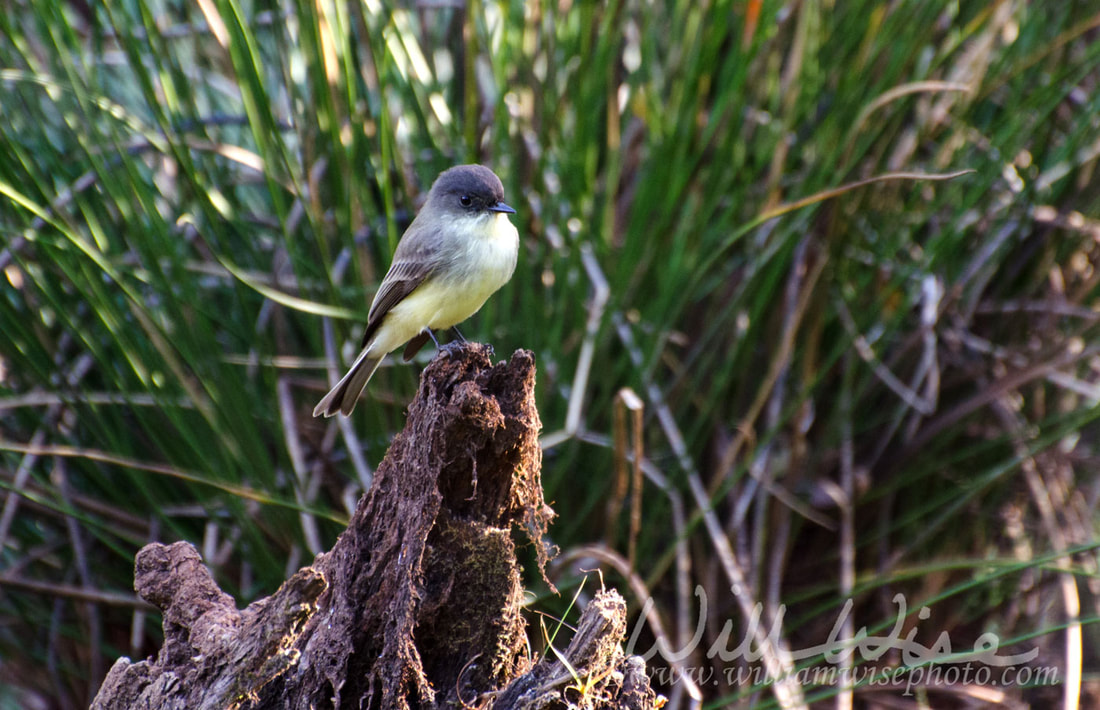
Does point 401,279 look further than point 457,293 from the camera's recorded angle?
Yes

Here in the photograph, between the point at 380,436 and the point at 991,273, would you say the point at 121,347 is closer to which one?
the point at 380,436

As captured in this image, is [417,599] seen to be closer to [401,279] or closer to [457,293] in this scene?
[457,293]

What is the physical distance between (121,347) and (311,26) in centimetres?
105

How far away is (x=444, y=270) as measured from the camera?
2850 millimetres

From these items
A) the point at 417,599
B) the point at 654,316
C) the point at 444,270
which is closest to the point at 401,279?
the point at 444,270

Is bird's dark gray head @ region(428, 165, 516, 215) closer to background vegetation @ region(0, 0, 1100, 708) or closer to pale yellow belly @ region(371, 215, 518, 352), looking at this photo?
pale yellow belly @ region(371, 215, 518, 352)

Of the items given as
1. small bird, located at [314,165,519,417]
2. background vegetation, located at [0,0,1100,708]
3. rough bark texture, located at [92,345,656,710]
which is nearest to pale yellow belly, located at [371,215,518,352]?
small bird, located at [314,165,519,417]

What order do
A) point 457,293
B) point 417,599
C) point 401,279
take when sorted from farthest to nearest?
point 401,279, point 457,293, point 417,599

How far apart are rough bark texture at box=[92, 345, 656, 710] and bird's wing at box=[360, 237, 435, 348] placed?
1056 millimetres

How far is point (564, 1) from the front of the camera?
376 cm

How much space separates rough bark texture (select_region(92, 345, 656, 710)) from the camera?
162cm

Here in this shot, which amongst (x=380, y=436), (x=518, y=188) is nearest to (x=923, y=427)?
(x=518, y=188)

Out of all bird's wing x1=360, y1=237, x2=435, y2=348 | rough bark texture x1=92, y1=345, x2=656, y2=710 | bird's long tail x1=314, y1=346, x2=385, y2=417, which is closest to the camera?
rough bark texture x1=92, y1=345, x2=656, y2=710

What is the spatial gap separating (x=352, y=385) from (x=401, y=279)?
1.13 feet
